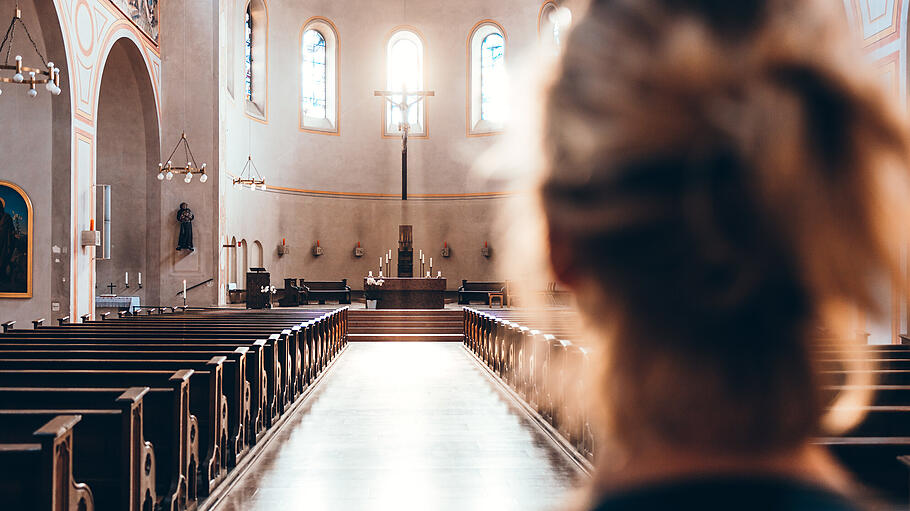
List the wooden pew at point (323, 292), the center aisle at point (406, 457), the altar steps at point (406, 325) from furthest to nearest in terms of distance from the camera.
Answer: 1. the wooden pew at point (323, 292)
2. the altar steps at point (406, 325)
3. the center aisle at point (406, 457)

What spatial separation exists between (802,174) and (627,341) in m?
0.18

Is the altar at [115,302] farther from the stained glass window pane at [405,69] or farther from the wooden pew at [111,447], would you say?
the wooden pew at [111,447]

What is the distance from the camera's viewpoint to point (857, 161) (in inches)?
20.0

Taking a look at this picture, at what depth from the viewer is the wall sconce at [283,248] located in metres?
18.7

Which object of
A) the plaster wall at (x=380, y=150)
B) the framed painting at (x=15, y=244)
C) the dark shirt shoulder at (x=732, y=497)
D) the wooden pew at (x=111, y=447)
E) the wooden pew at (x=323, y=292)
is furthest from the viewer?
the plaster wall at (x=380, y=150)

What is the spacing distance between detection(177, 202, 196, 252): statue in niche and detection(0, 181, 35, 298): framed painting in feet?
15.3

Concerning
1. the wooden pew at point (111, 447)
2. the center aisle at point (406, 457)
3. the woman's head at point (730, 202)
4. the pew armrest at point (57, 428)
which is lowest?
the center aisle at point (406, 457)

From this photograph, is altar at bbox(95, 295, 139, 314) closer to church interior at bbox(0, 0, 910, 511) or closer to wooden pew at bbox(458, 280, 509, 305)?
church interior at bbox(0, 0, 910, 511)

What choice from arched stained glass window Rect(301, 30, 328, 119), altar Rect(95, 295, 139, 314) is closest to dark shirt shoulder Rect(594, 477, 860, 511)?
altar Rect(95, 295, 139, 314)

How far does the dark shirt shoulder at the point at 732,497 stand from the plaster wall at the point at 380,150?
19336 millimetres

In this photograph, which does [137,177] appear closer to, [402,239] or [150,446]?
[402,239]

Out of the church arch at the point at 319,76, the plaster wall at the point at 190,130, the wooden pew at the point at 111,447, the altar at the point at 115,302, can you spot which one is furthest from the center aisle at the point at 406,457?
the church arch at the point at 319,76

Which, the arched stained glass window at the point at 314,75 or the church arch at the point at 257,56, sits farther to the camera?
the arched stained glass window at the point at 314,75

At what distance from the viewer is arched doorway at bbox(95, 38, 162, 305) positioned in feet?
46.4
